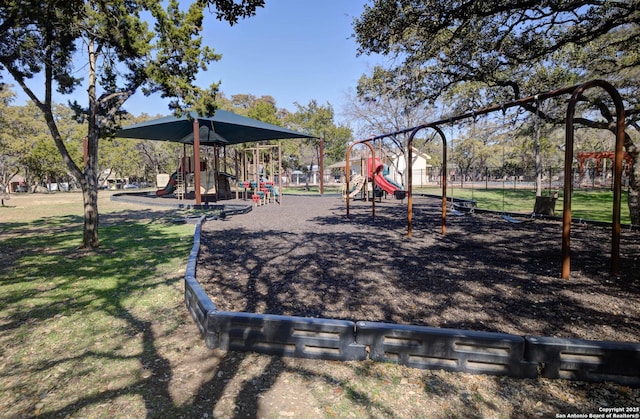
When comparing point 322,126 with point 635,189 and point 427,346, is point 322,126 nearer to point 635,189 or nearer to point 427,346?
point 635,189

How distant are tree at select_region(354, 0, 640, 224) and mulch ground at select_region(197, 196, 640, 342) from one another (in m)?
2.55

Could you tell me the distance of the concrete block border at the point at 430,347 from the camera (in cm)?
238

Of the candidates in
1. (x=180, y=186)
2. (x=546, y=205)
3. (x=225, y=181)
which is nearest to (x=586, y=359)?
(x=546, y=205)

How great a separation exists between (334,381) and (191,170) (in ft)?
64.4

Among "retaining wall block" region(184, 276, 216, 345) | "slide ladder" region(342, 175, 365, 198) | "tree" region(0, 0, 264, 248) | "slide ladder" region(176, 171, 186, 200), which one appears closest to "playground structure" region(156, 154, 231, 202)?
"slide ladder" region(176, 171, 186, 200)

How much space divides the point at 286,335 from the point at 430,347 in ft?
3.50

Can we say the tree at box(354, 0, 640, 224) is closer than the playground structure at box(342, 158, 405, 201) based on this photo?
Yes

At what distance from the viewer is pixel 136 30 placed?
684 cm

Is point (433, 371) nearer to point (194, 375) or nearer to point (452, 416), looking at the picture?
point (452, 416)

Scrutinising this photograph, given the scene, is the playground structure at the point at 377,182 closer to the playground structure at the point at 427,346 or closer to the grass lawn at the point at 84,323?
the grass lawn at the point at 84,323

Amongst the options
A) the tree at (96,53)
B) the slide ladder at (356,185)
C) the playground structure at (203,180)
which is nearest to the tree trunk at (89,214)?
the tree at (96,53)

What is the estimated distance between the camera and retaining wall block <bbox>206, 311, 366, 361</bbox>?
2.70 m

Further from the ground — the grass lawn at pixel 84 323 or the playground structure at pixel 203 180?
the playground structure at pixel 203 180

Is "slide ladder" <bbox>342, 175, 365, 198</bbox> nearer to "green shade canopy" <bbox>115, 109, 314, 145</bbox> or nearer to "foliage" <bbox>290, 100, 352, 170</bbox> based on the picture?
"green shade canopy" <bbox>115, 109, 314, 145</bbox>
